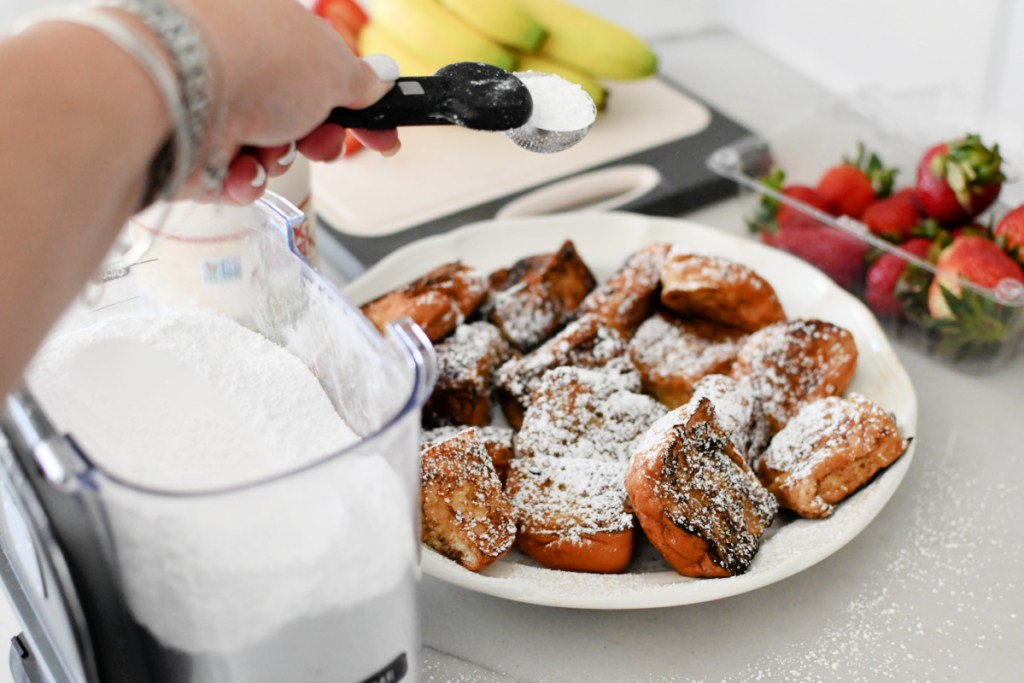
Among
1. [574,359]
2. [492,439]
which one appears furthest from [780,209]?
[492,439]

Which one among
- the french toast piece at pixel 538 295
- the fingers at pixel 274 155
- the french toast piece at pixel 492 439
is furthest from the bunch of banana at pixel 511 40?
the fingers at pixel 274 155

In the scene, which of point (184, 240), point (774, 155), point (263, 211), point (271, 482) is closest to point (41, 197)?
point (271, 482)

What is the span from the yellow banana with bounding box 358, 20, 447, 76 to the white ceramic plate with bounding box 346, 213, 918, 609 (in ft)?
1.38

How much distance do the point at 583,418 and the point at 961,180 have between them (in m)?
0.57

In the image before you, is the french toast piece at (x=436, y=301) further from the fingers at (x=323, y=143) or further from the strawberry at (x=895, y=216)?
the strawberry at (x=895, y=216)

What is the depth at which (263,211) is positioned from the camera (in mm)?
721

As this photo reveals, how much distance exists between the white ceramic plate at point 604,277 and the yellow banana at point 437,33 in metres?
0.38

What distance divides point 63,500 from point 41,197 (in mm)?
160

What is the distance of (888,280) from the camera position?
3.60 ft

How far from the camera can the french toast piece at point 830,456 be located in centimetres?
83

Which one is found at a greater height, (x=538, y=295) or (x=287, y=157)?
(x=287, y=157)

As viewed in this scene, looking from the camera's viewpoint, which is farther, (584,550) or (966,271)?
(966,271)

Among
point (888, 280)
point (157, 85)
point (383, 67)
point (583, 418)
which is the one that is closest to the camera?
point (157, 85)

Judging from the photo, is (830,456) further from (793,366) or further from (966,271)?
(966,271)
